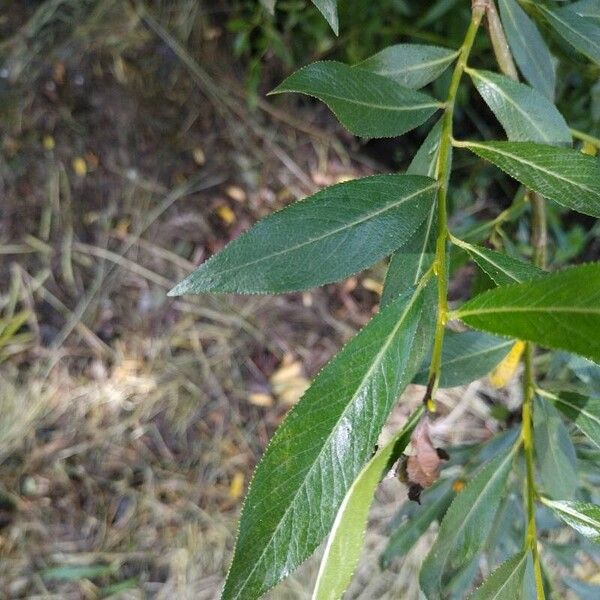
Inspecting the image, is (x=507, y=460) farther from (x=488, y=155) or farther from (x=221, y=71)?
(x=221, y=71)

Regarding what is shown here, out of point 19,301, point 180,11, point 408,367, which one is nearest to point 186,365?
point 19,301

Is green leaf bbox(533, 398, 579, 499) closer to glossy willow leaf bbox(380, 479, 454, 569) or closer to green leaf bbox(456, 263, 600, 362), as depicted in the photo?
glossy willow leaf bbox(380, 479, 454, 569)

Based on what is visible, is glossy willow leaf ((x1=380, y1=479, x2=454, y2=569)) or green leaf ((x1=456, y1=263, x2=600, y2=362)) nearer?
green leaf ((x1=456, y1=263, x2=600, y2=362))

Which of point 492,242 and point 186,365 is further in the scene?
point 186,365

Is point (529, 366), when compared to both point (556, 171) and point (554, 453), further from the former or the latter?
point (556, 171)

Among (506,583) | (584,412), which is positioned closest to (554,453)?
(584,412)

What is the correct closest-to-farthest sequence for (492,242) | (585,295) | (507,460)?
(585,295), (507,460), (492,242)

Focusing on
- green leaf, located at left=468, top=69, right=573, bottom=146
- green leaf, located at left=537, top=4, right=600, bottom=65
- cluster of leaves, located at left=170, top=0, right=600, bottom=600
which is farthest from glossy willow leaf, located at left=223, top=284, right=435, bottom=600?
green leaf, located at left=537, top=4, right=600, bottom=65
